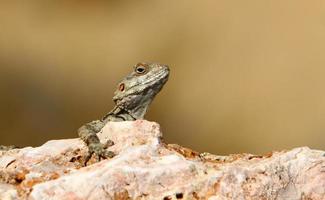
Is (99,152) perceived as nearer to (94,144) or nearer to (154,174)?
(94,144)

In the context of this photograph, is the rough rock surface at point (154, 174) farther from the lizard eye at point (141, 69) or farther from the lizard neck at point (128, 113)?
the lizard eye at point (141, 69)

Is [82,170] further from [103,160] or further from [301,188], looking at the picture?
[301,188]

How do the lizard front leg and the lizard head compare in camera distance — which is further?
the lizard head

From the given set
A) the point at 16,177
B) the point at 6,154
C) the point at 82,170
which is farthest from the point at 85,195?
the point at 6,154

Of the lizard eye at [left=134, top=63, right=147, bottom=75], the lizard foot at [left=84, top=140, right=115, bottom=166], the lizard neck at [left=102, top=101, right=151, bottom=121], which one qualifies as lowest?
the lizard foot at [left=84, top=140, right=115, bottom=166]

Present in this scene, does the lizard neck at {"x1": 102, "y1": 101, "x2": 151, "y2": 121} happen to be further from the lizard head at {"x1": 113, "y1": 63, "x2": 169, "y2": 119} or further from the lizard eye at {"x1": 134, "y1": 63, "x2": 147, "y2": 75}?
the lizard eye at {"x1": 134, "y1": 63, "x2": 147, "y2": 75}

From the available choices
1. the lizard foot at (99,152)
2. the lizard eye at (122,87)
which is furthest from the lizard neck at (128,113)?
the lizard foot at (99,152)

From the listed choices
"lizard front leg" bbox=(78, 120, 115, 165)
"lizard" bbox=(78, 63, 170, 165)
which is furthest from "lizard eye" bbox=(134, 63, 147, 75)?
"lizard front leg" bbox=(78, 120, 115, 165)
